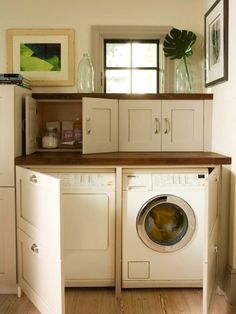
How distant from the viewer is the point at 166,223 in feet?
8.52

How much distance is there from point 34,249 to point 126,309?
0.69 m

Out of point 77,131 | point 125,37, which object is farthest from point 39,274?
point 125,37

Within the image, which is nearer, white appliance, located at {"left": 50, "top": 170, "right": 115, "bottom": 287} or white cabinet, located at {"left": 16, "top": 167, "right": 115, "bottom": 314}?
white cabinet, located at {"left": 16, "top": 167, "right": 115, "bottom": 314}

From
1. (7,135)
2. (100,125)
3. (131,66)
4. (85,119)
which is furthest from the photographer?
(131,66)

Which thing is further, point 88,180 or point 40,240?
point 88,180

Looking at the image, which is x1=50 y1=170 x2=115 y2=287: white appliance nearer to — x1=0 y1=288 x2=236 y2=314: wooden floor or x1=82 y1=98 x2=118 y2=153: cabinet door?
x1=0 y1=288 x2=236 y2=314: wooden floor

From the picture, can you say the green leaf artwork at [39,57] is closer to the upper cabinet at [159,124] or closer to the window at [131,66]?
the upper cabinet at [159,124]

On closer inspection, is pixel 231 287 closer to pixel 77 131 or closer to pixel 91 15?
pixel 77 131

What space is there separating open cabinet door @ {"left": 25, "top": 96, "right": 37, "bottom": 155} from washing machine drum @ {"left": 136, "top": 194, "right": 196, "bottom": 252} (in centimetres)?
93

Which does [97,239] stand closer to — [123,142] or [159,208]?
[159,208]

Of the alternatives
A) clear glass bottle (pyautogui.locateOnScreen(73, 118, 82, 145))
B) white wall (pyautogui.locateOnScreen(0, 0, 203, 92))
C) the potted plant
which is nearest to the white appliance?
clear glass bottle (pyautogui.locateOnScreen(73, 118, 82, 145))

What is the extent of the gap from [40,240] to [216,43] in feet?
5.92

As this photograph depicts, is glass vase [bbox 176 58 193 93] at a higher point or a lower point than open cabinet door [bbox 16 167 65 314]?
higher

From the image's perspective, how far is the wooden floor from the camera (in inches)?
92.4
